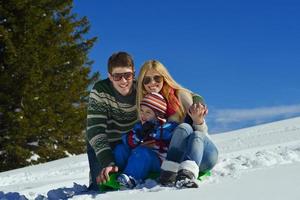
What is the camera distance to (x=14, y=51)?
→ 50.3 feet

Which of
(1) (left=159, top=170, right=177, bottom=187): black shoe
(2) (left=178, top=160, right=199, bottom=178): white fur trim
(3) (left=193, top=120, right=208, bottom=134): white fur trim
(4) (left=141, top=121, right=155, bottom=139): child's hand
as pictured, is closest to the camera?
(2) (left=178, top=160, right=199, bottom=178): white fur trim

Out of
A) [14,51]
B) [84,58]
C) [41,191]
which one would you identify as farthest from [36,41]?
[41,191]

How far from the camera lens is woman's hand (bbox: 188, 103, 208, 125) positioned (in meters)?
3.69

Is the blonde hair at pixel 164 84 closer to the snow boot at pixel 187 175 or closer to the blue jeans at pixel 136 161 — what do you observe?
the blue jeans at pixel 136 161

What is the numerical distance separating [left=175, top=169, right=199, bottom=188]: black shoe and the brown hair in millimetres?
1049

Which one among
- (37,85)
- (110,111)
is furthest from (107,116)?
(37,85)

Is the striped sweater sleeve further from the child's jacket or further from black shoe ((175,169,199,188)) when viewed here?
black shoe ((175,169,199,188))

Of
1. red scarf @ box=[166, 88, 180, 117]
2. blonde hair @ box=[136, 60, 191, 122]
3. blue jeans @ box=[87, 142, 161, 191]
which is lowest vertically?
blue jeans @ box=[87, 142, 161, 191]

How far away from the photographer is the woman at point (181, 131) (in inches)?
137

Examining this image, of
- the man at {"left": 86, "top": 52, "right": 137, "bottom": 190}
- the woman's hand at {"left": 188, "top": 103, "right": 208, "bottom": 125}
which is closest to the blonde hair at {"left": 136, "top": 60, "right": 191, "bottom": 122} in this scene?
the man at {"left": 86, "top": 52, "right": 137, "bottom": 190}

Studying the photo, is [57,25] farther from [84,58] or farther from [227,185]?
[227,185]

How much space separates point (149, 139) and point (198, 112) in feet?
1.40

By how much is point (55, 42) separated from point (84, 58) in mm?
1310

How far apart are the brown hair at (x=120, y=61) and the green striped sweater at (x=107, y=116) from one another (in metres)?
0.17
